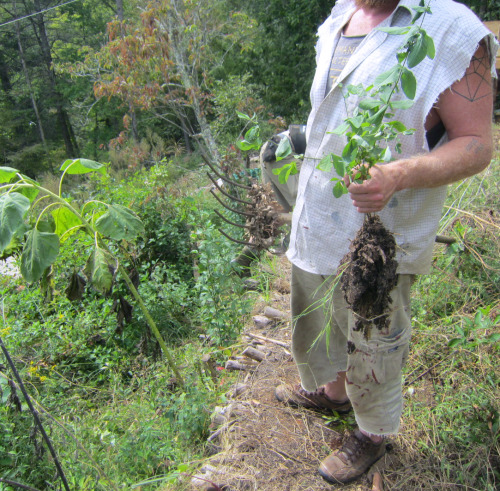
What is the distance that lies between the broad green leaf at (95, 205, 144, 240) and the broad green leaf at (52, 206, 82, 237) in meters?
0.25

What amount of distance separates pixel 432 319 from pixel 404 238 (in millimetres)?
1547

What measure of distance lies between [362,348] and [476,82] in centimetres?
107

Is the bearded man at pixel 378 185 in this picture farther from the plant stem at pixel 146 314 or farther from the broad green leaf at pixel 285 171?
the plant stem at pixel 146 314

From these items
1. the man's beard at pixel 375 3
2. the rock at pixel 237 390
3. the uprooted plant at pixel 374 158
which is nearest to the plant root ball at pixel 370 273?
the uprooted plant at pixel 374 158

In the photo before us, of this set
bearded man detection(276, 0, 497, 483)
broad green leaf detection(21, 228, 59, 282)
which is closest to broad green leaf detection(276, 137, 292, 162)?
bearded man detection(276, 0, 497, 483)

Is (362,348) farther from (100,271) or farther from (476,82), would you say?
(100,271)

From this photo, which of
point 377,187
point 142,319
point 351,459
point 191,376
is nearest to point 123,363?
point 142,319

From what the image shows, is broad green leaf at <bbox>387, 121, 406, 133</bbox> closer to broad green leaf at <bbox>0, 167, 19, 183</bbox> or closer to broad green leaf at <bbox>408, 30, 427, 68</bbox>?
broad green leaf at <bbox>408, 30, 427, 68</bbox>

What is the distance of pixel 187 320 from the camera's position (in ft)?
14.0

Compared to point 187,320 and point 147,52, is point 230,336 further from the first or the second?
point 147,52

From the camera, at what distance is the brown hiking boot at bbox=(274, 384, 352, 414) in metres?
2.26

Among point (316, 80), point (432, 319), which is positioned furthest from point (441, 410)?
point (316, 80)

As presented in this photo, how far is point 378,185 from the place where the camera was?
52.3 inches

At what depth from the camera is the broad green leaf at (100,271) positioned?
6.94 ft
